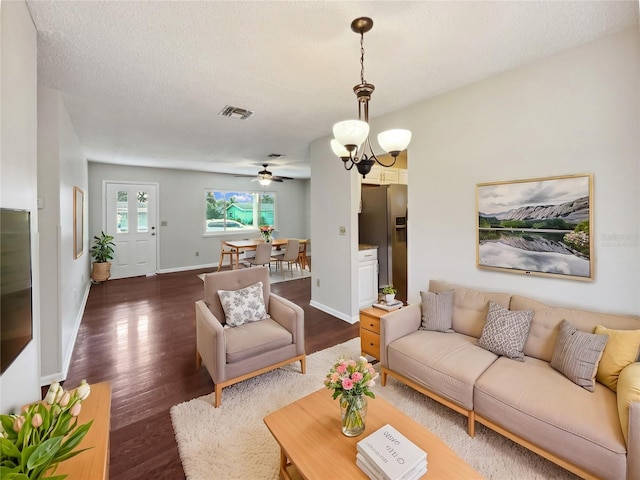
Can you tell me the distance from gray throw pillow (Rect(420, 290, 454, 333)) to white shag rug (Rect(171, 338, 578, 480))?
1.82 ft

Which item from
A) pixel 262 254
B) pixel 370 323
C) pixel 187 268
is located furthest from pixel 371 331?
pixel 187 268

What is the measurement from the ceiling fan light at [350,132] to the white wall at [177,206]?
6578 millimetres

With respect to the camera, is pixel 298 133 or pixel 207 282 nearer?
pixel 207 282

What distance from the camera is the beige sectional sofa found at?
1.37 metres

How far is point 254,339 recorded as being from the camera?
7.83 ft

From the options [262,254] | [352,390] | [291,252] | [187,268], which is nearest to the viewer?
[352,390]

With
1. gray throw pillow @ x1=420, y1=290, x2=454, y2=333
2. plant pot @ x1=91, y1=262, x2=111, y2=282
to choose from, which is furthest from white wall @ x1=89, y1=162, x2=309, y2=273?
gray throw pillow @ x1=420, y1=290, x2=454, y2=333

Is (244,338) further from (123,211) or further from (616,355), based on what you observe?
(123,211)

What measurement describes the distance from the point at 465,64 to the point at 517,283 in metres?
1.79

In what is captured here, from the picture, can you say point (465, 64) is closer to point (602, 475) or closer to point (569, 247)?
point (569, 247)

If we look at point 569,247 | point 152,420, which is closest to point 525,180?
point 569,247

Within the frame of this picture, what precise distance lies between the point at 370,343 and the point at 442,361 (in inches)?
31.3

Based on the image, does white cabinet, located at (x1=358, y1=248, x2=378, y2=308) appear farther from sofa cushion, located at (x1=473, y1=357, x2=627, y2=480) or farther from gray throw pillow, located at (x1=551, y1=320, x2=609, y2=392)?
gray throw pillow, located at (x1=551, y1=320, x2=609, y2=392)

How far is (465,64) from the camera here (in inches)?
89.0
